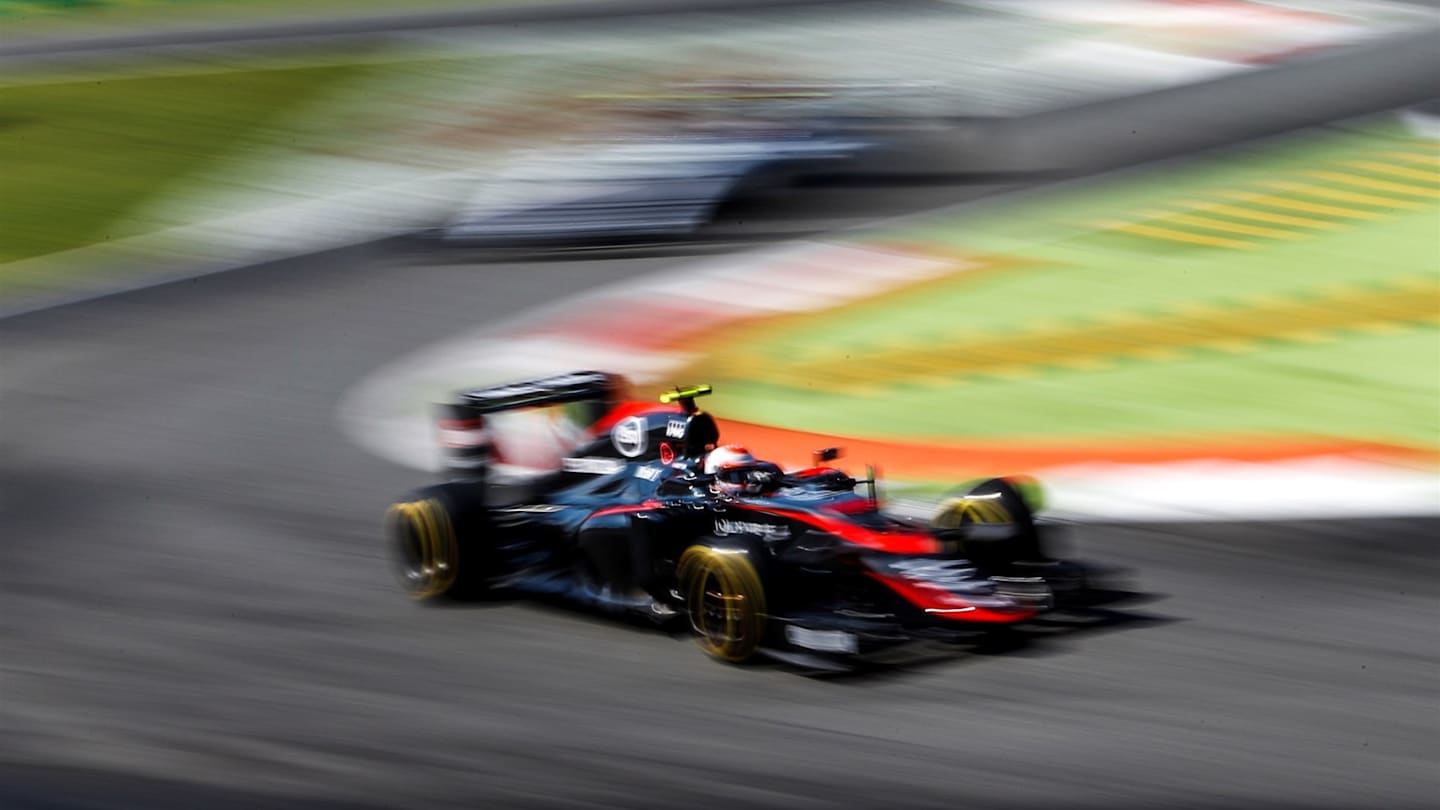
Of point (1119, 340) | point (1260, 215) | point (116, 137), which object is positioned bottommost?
point (1119, 340)

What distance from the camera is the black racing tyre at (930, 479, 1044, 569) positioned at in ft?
31.1

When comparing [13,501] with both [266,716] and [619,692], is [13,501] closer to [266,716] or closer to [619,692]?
[266,716]

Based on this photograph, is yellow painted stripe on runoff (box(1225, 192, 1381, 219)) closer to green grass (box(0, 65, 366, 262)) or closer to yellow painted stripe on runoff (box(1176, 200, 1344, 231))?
→ yellow painted stripe on runoff (box(1176, 200, 1344, 231))

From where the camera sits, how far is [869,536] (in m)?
9.20

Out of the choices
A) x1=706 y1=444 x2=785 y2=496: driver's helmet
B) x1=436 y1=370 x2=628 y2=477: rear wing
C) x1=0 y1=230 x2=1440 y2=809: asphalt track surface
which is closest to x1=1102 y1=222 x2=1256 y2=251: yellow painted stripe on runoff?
x1=0 y1=230 x2=1440 y2=809: asphalt track surface

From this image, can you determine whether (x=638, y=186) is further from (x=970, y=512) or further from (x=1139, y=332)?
(x=970, y=512)

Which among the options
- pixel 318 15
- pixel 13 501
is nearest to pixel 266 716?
pixel 13 501

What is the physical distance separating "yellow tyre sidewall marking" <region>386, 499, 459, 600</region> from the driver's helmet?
1.64 metres

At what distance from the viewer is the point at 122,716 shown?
9.16 meters

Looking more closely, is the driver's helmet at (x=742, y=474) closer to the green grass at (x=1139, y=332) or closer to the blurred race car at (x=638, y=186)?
the green grass at (x=1139, y=332)

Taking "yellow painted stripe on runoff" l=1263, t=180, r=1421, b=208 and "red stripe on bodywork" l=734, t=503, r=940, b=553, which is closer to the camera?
"red stripe on bodywork" l=734, t=503, r=940, b=553

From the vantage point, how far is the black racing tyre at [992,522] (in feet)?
31.1

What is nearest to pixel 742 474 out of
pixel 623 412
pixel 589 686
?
pixel 589 686

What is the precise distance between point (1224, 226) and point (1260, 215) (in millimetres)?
471
